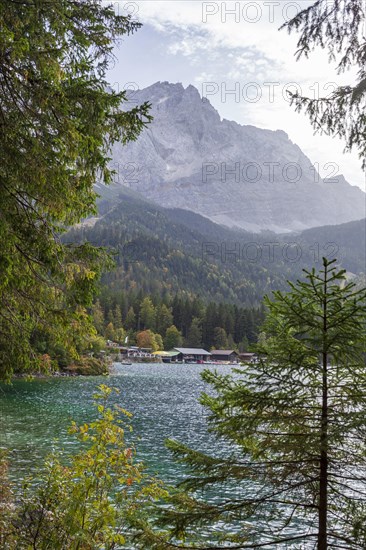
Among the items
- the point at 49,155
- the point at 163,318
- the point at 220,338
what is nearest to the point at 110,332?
the point at 163,318

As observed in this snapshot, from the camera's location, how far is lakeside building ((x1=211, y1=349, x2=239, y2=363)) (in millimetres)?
132100

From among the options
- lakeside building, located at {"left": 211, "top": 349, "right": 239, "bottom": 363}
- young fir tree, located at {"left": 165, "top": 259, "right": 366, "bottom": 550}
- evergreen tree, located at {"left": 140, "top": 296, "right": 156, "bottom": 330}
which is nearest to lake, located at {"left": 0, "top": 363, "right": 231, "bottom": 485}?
young fir tree, located at {"left": 165, "top": 259, "right": 366, "bottom": 550}

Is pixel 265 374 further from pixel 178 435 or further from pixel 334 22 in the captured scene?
pixel 178 435

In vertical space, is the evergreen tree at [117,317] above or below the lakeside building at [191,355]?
above

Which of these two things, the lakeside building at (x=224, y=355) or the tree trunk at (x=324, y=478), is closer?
the tree trunk at (x=324, y=478)

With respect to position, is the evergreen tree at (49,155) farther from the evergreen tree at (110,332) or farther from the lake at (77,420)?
the evergreen tree at (110,332)

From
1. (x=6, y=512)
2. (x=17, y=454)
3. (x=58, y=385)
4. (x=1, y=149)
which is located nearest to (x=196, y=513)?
(x=6, y=512)

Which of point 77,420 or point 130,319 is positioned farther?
point 130,319

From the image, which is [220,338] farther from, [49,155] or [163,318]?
[49,155]

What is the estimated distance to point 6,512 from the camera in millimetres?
8578

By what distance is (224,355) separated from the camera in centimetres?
13338

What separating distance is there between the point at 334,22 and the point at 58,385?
52.1 metres

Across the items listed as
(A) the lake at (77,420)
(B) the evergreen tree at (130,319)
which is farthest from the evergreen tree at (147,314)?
(A) the lake at (77,420)

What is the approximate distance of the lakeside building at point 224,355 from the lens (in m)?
132
